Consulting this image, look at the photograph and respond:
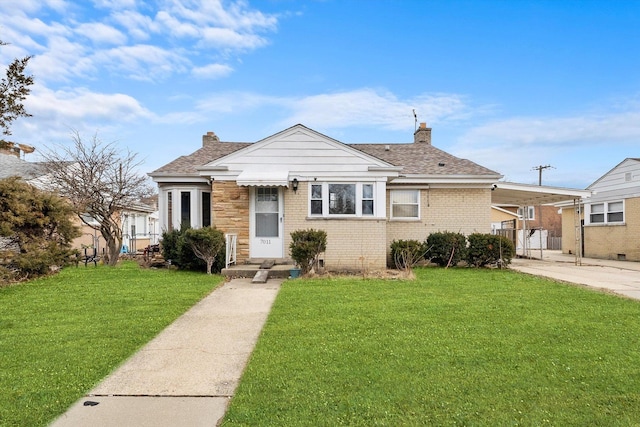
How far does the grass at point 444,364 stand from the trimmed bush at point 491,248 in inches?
221

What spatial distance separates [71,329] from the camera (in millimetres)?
6020

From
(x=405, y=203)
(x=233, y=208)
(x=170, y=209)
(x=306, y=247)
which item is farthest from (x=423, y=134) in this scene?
(x=170, y=209)

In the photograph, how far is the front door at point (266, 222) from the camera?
13477 millimetres

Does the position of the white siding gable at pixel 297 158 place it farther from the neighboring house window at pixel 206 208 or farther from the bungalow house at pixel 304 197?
the neighboring house window at pixel 206 208

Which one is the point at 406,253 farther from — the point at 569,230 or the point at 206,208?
the point at 569,230

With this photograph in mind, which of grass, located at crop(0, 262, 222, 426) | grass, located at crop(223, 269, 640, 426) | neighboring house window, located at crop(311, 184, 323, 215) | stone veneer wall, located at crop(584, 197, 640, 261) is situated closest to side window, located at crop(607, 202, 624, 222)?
stone veneer wall, located at crop(584, 197, 640, 261)

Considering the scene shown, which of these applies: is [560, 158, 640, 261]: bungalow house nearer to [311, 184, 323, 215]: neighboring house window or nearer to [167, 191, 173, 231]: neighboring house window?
[311, 184, 323, 215]: neighboring house window

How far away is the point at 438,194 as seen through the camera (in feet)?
51.5

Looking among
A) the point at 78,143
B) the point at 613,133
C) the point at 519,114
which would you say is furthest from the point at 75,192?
the point at 613,133

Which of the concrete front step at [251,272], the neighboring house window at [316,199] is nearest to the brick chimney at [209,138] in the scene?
the neighboring house window at [316,199]

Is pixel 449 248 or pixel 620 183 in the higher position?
pixel 620 183

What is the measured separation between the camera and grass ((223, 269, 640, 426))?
11.1 ft

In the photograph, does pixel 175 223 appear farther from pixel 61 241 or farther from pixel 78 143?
pixel 78 143

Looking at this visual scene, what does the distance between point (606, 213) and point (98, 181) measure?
80.7 ft
